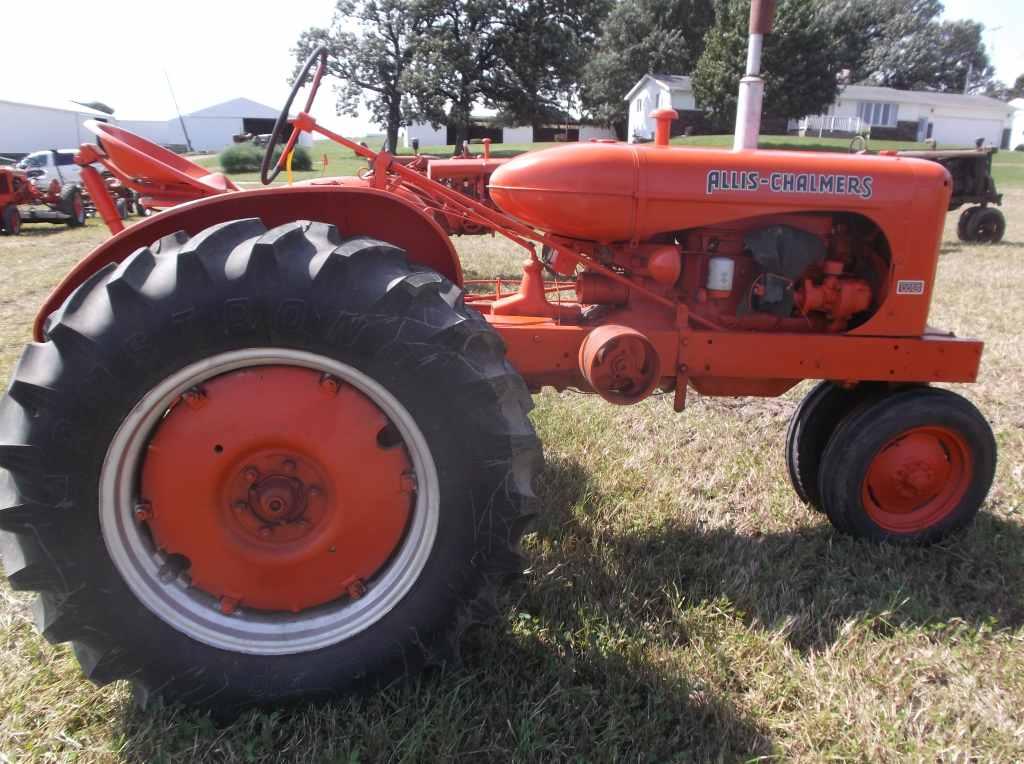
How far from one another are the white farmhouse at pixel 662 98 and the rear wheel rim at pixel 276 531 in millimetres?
40162

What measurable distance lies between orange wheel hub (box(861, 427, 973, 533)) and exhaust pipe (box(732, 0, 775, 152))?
1196mm

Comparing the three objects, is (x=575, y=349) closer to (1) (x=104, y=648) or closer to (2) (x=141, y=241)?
(2) (x=141, y=241)

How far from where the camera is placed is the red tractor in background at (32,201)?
41.3 feet

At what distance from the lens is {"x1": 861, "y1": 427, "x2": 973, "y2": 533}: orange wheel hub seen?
2.55 meters

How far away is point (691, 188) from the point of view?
235cm

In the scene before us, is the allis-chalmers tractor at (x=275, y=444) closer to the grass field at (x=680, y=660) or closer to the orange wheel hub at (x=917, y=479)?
the grass field at (x=680, y=660)

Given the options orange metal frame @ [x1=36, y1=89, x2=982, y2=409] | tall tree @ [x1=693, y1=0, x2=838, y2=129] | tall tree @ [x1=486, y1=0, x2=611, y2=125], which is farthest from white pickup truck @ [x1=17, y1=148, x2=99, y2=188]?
tall tree @ [x1=693, y1=0, x2=838, y2=129]

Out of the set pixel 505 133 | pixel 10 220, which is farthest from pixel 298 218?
pixel 505 133

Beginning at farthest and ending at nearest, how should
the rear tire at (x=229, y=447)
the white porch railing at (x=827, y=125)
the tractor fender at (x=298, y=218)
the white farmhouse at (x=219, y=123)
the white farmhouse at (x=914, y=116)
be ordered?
the white farmhouse at (x=219, y=123), the white farmhouse at (x=914, y=116), the white porch railing at (x=827, y=125), the tractor fender at (x=298, y=218), the rear tire at (x=229, y=447)

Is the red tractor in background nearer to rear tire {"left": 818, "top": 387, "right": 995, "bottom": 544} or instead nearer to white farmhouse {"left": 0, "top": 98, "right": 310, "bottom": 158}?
white farmhouse {"left": 0, "top": 98, "right": 310, "bottom": 158}

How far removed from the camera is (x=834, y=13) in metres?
37.2

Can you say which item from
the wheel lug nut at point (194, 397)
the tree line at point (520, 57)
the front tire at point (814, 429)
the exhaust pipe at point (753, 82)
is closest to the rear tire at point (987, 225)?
the front tire at point (814, 429)

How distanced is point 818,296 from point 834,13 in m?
42.5

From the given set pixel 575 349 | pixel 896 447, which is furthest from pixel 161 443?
pixel 896 447
